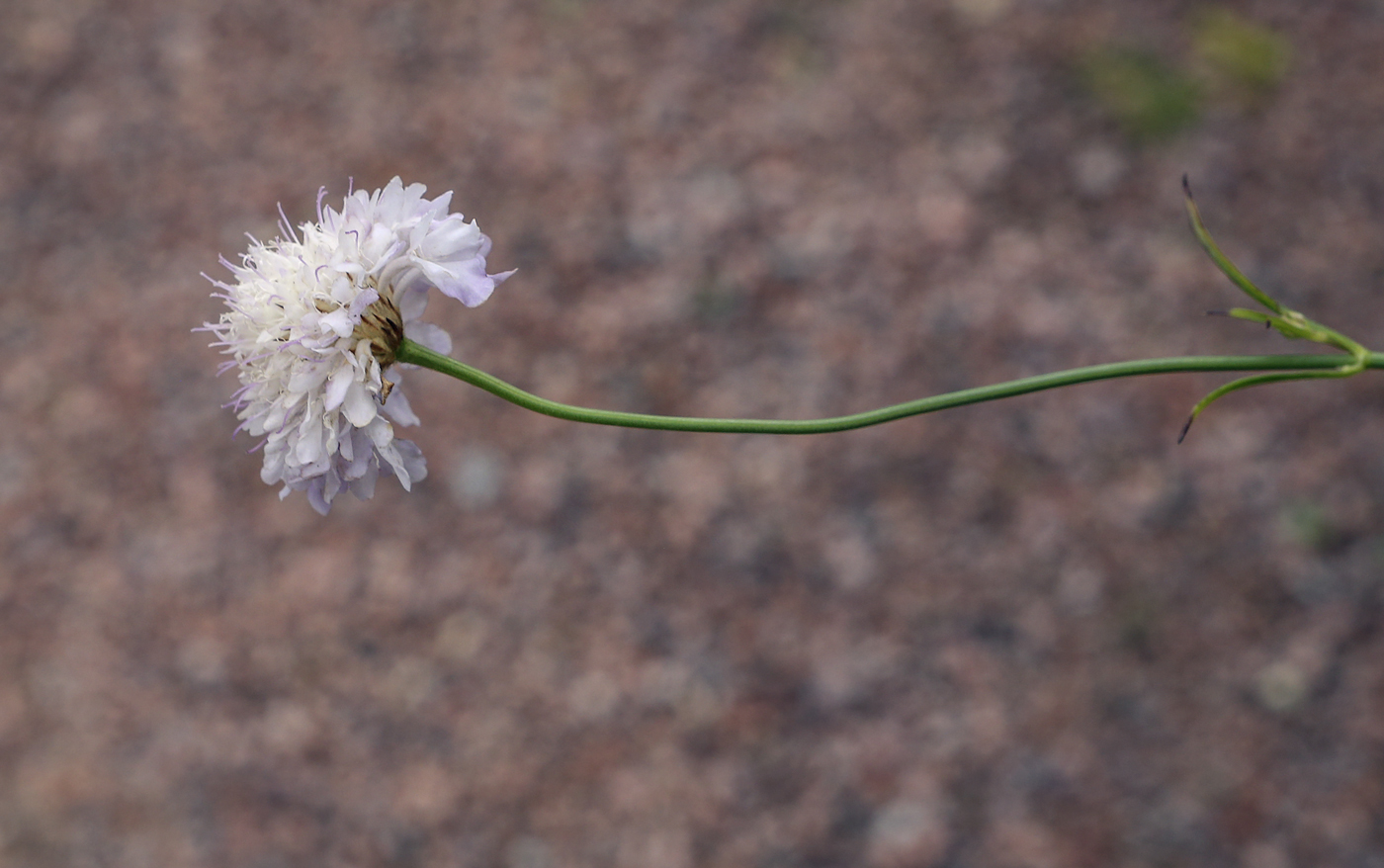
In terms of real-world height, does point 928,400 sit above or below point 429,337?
below

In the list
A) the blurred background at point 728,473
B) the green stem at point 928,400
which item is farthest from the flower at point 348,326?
the blurred background at point 728,473

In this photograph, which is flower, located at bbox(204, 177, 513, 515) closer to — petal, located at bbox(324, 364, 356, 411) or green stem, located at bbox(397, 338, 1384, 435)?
petal, located at bbox(324, 364, 356, 411)

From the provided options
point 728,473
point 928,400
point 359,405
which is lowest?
point 928,400

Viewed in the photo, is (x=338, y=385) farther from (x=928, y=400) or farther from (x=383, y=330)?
(x=928, y=400)

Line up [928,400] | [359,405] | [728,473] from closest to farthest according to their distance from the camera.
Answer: [928,400], [359,405], [728,473]

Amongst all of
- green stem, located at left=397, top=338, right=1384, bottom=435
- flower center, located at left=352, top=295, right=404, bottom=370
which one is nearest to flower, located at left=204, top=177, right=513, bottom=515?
flower center, located at left=352, top=295, right=404, bottom=370

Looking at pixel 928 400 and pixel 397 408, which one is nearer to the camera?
pixel 928 400

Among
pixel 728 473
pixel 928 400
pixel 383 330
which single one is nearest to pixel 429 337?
pixel 383 330
